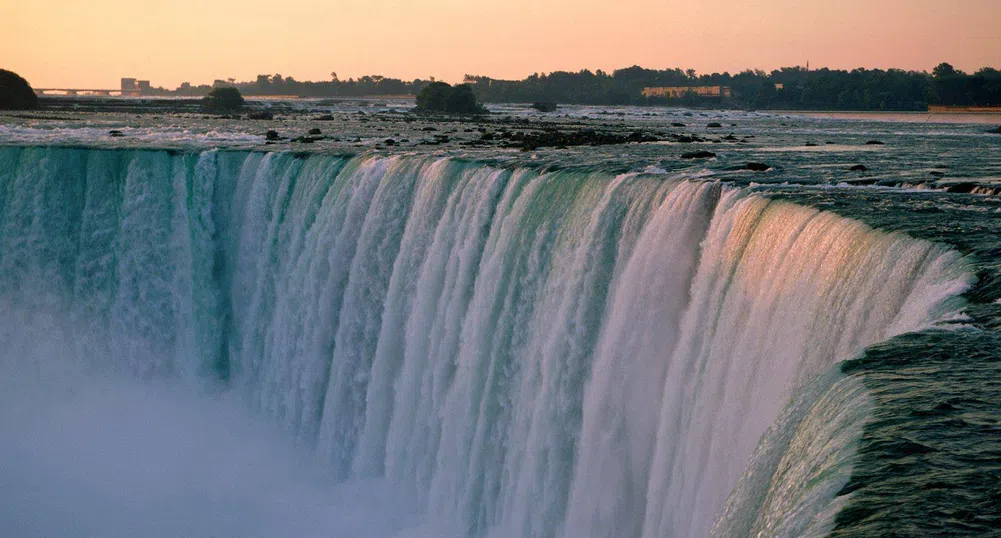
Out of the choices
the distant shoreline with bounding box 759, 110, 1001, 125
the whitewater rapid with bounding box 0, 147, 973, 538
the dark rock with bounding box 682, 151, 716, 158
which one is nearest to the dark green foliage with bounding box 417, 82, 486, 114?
the distant shoreline with bounding box 759, 110, 1001, 125

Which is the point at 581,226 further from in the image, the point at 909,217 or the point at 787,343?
the point at 787,343

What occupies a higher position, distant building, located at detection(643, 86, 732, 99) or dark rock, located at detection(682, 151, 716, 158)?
distant building, located at detection(643, 86, 732, 99)

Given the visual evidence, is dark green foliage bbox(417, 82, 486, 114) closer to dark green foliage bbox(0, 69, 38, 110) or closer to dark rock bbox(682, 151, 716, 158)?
dark green foliage bbox(0, 69, 38, 110)

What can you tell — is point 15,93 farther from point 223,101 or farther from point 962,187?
point 962,187

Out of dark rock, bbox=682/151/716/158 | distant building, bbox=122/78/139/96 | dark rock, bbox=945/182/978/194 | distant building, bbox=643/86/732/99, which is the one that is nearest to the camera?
dark rock, bbox=945/182/978/194

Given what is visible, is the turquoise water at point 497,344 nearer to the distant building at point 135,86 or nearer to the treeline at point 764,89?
the treeline at point 764,89
